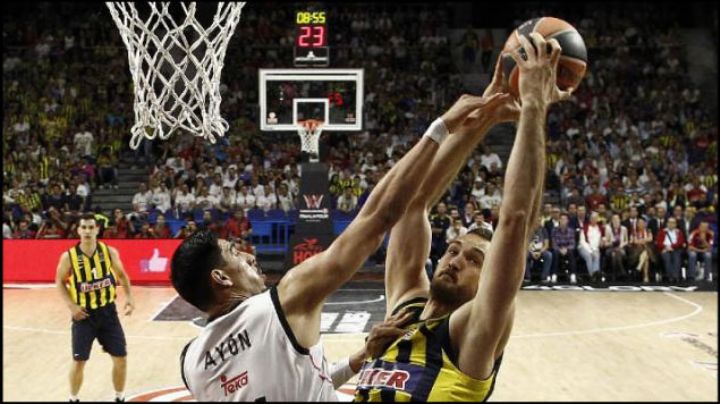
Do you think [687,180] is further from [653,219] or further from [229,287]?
[229,287]

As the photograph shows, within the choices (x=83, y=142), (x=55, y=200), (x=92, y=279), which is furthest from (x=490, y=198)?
(x=92, y=279)

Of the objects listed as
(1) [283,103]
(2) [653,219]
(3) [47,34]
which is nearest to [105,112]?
(3) [47,34]

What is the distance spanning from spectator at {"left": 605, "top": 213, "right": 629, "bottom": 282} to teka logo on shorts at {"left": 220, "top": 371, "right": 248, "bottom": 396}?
1079 centimetres

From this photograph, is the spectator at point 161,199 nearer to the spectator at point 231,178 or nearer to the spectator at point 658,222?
the spectator at point 231,178

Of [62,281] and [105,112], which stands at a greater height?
[105,112]

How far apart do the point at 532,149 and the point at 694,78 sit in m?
20.5

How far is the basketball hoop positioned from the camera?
465 inches

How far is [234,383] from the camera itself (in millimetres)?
2387

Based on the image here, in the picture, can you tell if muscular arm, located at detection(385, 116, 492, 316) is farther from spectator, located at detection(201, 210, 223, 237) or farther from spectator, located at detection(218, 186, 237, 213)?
spectator, located at detection(218, 186, 237, 213)

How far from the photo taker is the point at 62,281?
6133 mm

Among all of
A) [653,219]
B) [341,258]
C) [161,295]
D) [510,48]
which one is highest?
[510,48]

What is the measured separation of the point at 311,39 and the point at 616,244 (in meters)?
5.63

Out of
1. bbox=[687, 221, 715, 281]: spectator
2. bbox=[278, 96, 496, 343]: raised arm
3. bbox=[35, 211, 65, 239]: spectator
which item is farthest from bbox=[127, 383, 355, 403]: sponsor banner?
bbox=[687, 221, 715, 281]: spectator

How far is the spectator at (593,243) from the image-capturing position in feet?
40.5
